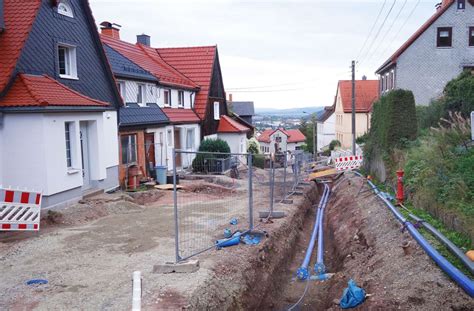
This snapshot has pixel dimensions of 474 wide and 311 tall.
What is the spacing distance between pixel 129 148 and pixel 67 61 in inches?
212

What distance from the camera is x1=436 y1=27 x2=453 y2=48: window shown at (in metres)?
30.4

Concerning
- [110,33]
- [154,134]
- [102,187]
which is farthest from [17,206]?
[110,33]

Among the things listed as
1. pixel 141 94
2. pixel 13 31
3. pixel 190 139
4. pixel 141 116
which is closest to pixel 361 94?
pixel 190 139

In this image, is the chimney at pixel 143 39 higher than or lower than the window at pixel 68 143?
higher

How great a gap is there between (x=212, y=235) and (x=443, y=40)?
2662cm

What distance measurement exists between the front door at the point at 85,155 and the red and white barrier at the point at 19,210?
5.10 m

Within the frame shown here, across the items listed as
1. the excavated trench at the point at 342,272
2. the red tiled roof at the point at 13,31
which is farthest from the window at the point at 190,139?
the red tiled roof at the point at 13,31

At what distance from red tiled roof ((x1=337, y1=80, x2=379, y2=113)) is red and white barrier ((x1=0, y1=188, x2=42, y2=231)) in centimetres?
4408

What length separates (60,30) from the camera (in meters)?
15.1

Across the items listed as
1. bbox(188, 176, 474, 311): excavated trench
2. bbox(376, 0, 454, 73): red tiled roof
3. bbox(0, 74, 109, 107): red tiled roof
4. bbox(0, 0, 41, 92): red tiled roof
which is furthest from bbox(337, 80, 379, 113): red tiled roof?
bbox(0, 0, 41, 92): red tiled roof

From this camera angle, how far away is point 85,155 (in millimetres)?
16234

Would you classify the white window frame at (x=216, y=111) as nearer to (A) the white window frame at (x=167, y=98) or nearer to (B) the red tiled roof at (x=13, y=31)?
(A) the white window frame at (x=167, y=98)

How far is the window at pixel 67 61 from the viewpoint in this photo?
15609 millimetres

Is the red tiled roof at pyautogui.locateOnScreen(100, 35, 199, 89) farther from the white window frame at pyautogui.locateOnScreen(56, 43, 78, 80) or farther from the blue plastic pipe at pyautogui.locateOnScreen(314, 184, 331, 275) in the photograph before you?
the blue plastic pipe at pyautogui.locateOnScreen(314, 184, 331, 275)
